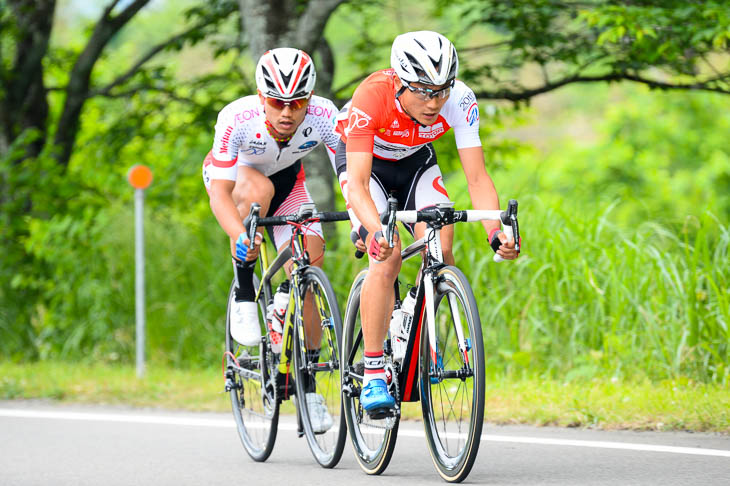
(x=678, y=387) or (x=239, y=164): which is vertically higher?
(x=239, y=164)

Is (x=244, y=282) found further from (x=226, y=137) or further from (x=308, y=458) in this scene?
(x=308, y=458)

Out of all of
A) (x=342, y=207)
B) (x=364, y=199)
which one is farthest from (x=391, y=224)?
(x=342, y=207)

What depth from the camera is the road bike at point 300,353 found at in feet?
19.1

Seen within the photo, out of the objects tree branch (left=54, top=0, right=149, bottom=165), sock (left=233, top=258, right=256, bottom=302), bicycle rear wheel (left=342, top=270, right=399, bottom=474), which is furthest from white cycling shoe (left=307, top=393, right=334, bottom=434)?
tree branch (left=54, top=0, right=149, bottom=165)

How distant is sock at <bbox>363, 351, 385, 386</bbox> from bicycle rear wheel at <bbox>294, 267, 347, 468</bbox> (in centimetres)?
48

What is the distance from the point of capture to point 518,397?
743 cm

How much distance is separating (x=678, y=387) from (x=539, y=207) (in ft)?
8.78

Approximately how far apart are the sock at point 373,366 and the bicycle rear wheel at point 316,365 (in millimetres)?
475

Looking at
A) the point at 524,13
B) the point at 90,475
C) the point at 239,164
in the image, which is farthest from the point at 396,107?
the point at 524,13

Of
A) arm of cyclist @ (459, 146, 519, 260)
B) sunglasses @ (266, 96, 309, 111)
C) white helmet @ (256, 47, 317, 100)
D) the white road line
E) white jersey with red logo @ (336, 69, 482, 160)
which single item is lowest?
the white road line

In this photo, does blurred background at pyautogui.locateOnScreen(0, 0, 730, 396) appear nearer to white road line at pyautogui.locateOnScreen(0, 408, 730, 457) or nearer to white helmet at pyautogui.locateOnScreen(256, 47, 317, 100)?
white road line at pyautogui.locateOnScreen(0, 408, 730, 457)

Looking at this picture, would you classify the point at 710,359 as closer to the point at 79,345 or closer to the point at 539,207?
the point at 539,207

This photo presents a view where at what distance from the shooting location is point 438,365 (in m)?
5.15

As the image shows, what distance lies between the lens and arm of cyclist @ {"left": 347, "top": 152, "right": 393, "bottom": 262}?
4863 millimetres
